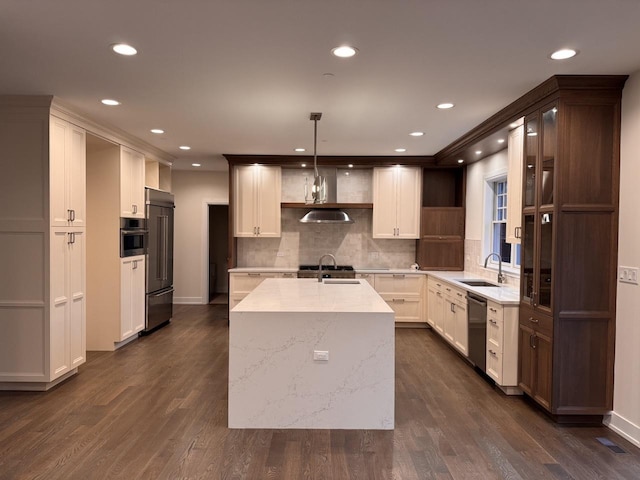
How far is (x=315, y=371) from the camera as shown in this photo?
3.26m

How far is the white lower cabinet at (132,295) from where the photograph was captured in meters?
5.39

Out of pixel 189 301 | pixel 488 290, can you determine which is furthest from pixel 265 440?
pixel 189 301

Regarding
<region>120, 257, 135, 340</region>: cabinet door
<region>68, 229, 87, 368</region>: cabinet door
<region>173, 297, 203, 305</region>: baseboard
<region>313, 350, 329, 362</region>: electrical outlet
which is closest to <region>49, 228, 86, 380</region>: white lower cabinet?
<region>68, 229, 87, 368</region>: cabinet door

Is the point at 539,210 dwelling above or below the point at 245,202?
below

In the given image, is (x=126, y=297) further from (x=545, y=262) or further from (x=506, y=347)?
(x=545, y=262)

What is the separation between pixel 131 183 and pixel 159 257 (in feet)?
4.10

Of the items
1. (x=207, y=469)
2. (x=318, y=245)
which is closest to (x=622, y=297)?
(x=207, y=469)

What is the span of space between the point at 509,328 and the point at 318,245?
3.69m

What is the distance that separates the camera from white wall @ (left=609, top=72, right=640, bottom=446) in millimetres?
3064

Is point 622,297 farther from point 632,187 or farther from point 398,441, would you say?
point 398,441

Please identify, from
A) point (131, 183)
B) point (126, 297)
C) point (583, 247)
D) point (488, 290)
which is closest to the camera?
point (583, 247)

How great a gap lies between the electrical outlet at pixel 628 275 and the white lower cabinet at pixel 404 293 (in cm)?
352

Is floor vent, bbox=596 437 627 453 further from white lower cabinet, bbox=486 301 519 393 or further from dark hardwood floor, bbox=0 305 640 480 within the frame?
white lower cabinet, bbox=486 301 519 393

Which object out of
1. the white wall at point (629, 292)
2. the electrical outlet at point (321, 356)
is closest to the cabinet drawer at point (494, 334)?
the white wall at point (629, 292)
